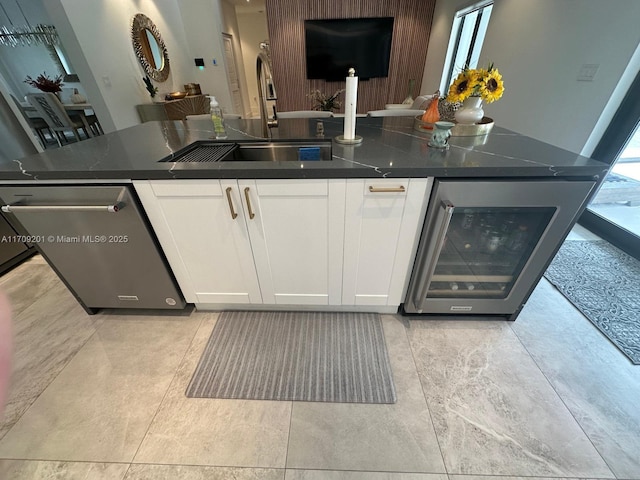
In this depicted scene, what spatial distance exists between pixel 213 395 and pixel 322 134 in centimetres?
156

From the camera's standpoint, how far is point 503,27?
3.18 m

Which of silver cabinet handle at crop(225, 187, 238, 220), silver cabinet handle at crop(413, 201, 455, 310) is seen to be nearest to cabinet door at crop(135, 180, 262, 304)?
silver cabinet handle at crop(225, 187, 238, 220)

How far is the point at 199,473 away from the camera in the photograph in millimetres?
980

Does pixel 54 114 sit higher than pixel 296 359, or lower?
higher

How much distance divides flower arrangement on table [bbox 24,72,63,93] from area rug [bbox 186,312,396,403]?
4081 millimetres

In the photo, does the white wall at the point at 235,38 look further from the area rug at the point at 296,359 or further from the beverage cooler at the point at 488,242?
the beverage cooler at the point at 488,242

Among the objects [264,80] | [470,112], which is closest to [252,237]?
[264,80]

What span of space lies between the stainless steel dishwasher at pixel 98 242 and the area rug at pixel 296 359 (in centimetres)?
42

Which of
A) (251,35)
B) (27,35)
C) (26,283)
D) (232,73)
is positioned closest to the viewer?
(26,283)

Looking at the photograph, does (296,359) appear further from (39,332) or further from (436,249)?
(39,332)

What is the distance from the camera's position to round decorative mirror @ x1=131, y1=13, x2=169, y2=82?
157 inches

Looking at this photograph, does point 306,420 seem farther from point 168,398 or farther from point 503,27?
point 503,27

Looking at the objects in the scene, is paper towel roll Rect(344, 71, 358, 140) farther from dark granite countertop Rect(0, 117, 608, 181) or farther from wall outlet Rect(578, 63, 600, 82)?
wall outlet Rect(578, 63, 600, 82)

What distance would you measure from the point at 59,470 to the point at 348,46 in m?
7.20
